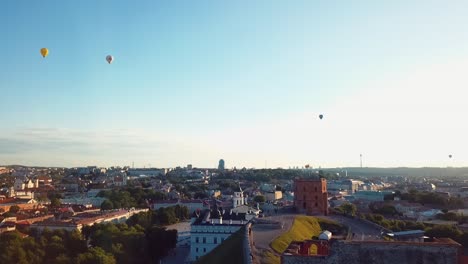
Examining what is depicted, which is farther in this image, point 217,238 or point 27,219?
point 27,219

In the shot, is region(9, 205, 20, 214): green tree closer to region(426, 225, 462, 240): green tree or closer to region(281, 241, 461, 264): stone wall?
region(426, 225, 462, 240): green tree

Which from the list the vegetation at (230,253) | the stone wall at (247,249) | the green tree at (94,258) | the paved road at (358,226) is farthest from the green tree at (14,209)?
the stone wall at (247,249)

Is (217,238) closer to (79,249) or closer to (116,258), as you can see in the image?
(116,258)

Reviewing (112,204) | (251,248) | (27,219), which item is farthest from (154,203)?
(251,248)

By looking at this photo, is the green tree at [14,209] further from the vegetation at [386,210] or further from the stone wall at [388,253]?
the stone wall at [388,253]

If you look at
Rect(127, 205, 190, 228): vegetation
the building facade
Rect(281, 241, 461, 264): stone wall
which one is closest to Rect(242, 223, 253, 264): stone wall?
Rect(281, 241, 461, 264): stone wall

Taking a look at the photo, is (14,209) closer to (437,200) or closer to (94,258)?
(94,258)
